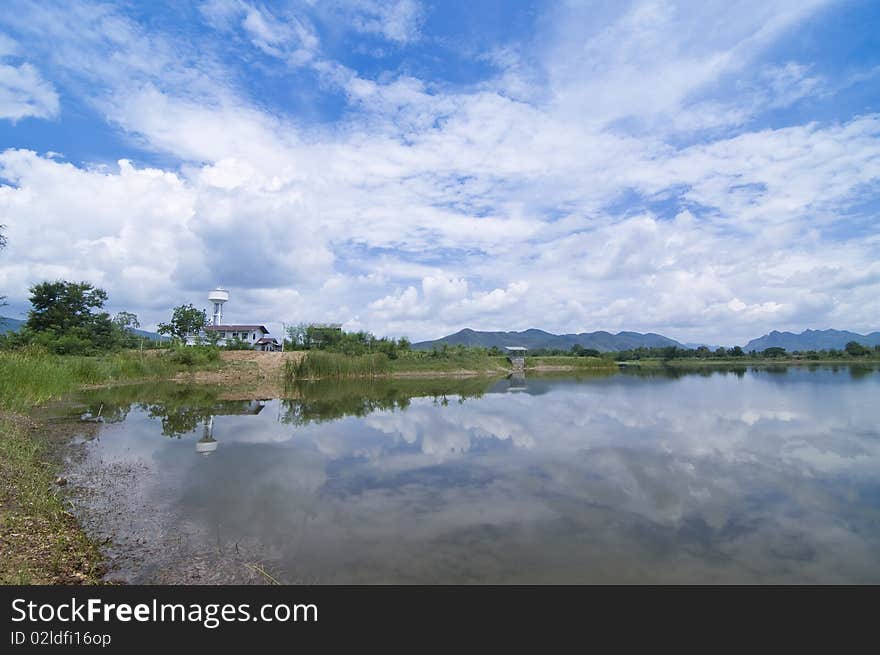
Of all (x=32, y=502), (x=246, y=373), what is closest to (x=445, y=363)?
(x=246, y=373)

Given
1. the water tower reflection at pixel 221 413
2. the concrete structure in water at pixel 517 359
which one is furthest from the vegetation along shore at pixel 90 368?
the water tower reflection at pixel 221 413

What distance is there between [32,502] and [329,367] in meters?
31.0

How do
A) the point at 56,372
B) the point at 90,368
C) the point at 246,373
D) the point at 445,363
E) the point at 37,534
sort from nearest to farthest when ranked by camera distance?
1. the point at 37,534
2. the point at 56,372
3. the point at 90,368
4. the point at 246,373
5. the point at 445,363

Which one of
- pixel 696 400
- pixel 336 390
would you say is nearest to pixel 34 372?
pixel 336 390

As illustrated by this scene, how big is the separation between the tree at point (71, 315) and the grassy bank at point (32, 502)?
76.9 feet

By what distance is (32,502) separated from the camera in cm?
613

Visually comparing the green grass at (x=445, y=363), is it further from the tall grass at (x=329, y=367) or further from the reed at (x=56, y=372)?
the reed at (x=56, y=372)

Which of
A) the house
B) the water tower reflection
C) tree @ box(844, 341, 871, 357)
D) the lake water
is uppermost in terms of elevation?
the house

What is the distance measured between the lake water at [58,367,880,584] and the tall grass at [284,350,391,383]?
2006 centimetres

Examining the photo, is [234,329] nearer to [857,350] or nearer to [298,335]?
[298,335]

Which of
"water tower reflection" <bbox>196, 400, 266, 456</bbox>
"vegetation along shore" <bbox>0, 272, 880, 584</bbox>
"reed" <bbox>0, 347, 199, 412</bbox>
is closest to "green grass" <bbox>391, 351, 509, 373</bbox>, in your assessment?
"vegetation along shore" <bbox>0, 272, 880, 584</bbox>

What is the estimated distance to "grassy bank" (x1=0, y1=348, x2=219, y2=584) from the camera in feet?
14.4

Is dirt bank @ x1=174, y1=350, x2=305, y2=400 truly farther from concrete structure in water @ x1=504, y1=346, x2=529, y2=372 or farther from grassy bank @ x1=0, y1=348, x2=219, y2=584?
concrete structure in water @ x1=504, y1=346, x2=529, y2=372
